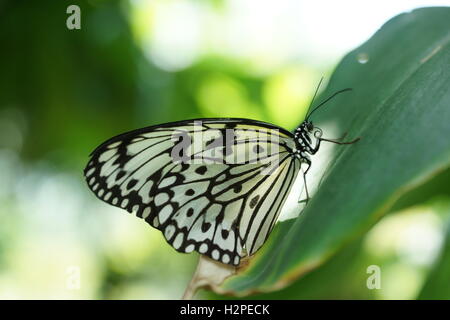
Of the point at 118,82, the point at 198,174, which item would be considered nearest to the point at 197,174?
the point at 198,174

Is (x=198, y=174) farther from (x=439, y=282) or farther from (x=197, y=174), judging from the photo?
(x=439, y=282)

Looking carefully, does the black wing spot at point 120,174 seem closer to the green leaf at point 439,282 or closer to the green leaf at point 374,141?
the green leaf at point 374,141

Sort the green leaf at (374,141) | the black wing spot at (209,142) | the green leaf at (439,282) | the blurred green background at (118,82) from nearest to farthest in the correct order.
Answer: the green leaf at (374,141) → the green leaf at (439,282) → the black wing spot at (209,142) → the blurred green background at (118,82)

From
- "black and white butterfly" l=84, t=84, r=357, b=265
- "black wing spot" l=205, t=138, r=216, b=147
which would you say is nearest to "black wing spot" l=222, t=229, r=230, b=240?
"black and white butterfly" l=84, t=84, r=357, b=265

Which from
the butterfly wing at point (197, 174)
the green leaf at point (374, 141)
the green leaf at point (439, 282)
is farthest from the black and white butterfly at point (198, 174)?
the green leaf at point (439, 282)

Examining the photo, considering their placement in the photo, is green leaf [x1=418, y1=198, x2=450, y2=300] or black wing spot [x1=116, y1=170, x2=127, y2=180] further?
black wing spot [x1=116, y1=170, x2=127, y2=180]

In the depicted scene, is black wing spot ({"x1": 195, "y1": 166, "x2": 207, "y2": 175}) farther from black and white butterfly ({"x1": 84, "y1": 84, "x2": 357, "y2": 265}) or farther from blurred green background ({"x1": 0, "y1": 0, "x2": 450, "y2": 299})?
blurred green background ({"x1": 0, "y1": 0, "x2": 450, "y2": 299})

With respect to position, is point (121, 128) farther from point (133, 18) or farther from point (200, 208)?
point (200, 208)

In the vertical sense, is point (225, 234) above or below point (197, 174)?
below
